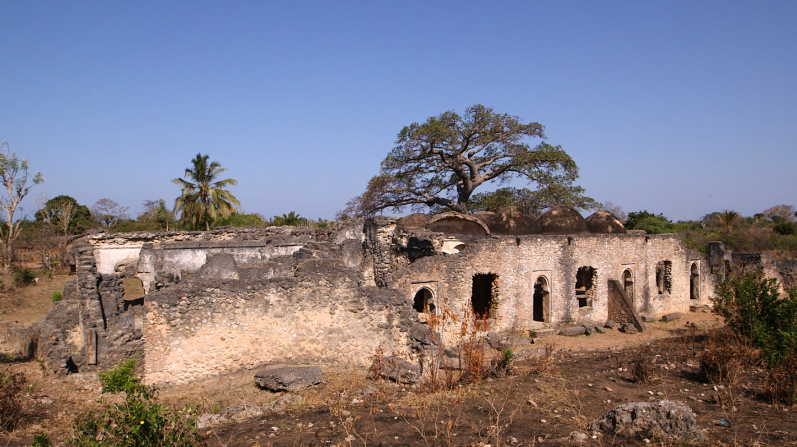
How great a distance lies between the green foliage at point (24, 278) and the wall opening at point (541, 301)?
70.1ft

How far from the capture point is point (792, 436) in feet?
18.7

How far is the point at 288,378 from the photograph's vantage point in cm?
782

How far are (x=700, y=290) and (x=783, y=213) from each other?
46537 mm

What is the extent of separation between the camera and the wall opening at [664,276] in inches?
771

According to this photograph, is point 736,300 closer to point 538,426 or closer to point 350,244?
point 538,426

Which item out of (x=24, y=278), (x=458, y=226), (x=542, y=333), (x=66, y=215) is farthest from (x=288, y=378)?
(x=66, y=215)

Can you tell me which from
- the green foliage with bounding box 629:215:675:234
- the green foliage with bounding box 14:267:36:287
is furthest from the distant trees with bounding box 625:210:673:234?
the green foliage with bounding box 14:267:36:287

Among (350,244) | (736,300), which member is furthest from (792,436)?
(350,244)

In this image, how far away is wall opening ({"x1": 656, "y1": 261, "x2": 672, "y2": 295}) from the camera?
19578 millimetres

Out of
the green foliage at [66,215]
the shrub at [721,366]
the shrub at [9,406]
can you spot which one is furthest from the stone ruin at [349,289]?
the green foliage at [66,215]

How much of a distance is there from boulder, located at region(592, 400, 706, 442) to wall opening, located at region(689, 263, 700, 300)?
17.7 metres

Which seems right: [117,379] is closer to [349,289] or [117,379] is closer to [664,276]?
[349,289]

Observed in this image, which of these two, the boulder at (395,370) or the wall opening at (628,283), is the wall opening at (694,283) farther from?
the boulder at (395,370)

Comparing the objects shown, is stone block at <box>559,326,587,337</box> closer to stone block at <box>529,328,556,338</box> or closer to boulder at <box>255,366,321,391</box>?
stone block at <box>529,328,556,338</box>
